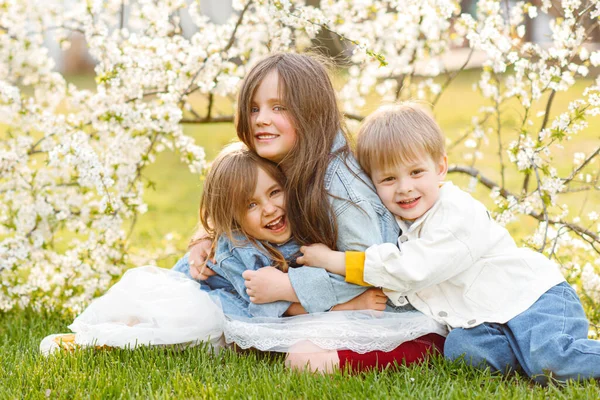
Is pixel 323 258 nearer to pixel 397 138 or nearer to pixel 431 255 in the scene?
pixel 431 255

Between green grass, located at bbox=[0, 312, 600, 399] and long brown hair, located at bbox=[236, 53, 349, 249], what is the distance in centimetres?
53

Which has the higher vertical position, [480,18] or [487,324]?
[480,18]

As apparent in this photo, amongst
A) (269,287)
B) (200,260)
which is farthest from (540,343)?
(200,260)

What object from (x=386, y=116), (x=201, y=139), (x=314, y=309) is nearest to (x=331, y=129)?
(x=386, y=116)

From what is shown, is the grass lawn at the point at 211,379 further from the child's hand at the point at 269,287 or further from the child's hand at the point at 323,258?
the child's hand at the point at 323,258

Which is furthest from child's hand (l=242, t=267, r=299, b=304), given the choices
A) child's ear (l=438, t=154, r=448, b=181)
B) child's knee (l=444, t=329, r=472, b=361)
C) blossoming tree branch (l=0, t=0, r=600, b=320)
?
blossoming tree branch (l=0, t=0, r=600, b=320)

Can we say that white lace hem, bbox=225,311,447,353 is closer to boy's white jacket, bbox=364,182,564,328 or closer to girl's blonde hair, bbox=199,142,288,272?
boy's white jacket, bbox=364,182,564,328

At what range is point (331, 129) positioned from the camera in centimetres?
294

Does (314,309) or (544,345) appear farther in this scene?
(314,309)

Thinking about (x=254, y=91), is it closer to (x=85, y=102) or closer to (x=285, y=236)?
(x=285, y=236)

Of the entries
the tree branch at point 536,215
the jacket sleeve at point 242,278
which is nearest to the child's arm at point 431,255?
the jacket sleeve at point 242,278

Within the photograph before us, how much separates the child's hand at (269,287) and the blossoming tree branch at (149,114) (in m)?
0.96

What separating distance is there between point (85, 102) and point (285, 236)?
159 cm

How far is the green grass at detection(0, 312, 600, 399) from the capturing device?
7.77 ft
